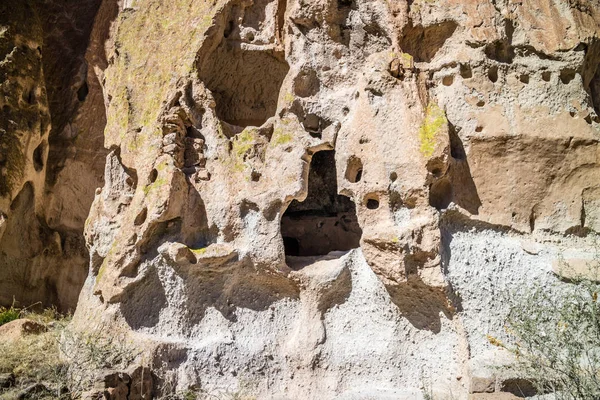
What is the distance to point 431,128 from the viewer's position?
5.50 metres

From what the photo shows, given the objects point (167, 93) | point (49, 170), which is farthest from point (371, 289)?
point (49, 170)

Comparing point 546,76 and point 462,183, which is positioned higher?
point 546,76

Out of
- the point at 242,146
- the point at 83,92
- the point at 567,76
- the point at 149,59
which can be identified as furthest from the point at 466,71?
the point at 83,92

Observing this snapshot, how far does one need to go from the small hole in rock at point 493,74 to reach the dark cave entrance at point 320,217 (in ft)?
7.07

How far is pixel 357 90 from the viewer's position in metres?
6.01

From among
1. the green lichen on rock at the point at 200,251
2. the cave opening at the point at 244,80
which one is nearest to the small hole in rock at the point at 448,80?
the cave opening at the point at 244,80

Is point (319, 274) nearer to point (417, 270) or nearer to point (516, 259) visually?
point (417, 270)

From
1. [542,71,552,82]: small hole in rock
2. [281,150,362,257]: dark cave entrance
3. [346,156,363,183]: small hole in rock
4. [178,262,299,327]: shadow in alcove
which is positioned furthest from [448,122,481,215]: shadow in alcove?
[281,150,362,257]: dark cave entrance

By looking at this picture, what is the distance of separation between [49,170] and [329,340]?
4.26 m

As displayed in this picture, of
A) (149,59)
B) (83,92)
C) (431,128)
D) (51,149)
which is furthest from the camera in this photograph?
(83,92)

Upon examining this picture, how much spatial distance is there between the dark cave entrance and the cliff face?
1.23m

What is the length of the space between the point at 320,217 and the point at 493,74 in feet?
8.35

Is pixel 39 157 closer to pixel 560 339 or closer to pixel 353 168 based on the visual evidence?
pixel 353 168

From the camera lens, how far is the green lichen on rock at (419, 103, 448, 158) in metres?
5.41
